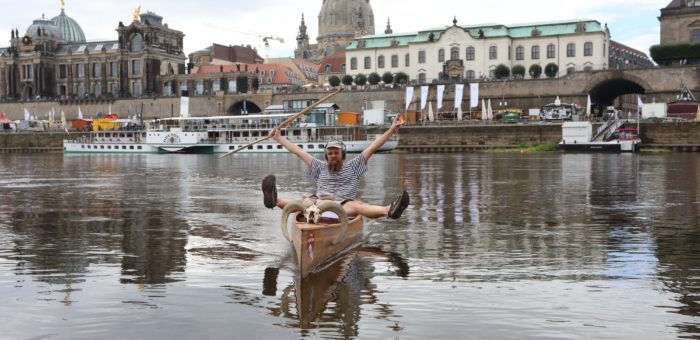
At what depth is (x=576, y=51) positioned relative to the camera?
318ft

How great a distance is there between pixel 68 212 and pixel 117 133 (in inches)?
3083

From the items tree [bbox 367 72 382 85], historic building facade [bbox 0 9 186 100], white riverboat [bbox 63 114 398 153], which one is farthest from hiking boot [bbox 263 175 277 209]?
historic building facade [bbox 0 9 186 100]

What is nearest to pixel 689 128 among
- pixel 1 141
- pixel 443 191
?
pixel 443 191

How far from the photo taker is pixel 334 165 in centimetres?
1441

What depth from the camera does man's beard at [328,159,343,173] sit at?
14.4 metres

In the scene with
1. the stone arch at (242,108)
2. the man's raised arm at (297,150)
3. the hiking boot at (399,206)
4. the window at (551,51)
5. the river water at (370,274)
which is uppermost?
the window at (551,51)

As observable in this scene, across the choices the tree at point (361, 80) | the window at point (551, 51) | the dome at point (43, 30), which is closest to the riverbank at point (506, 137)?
the window at point (551, 51)

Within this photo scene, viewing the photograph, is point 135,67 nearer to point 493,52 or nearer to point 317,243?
point 493,52

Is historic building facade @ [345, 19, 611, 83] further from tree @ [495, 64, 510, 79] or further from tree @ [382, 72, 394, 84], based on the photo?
tree @ [382, 72, 394, 84]

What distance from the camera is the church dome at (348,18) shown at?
163250 millimetres

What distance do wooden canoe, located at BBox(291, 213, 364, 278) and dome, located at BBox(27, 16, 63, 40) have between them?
133 metres

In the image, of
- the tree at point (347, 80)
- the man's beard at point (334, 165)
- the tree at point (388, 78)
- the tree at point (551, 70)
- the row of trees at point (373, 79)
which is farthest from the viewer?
the tree at point (347, 80)

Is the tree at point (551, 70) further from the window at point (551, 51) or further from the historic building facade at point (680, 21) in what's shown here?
the historic building facade at point (680, 21)

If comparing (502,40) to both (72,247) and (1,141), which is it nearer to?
(1,141)
